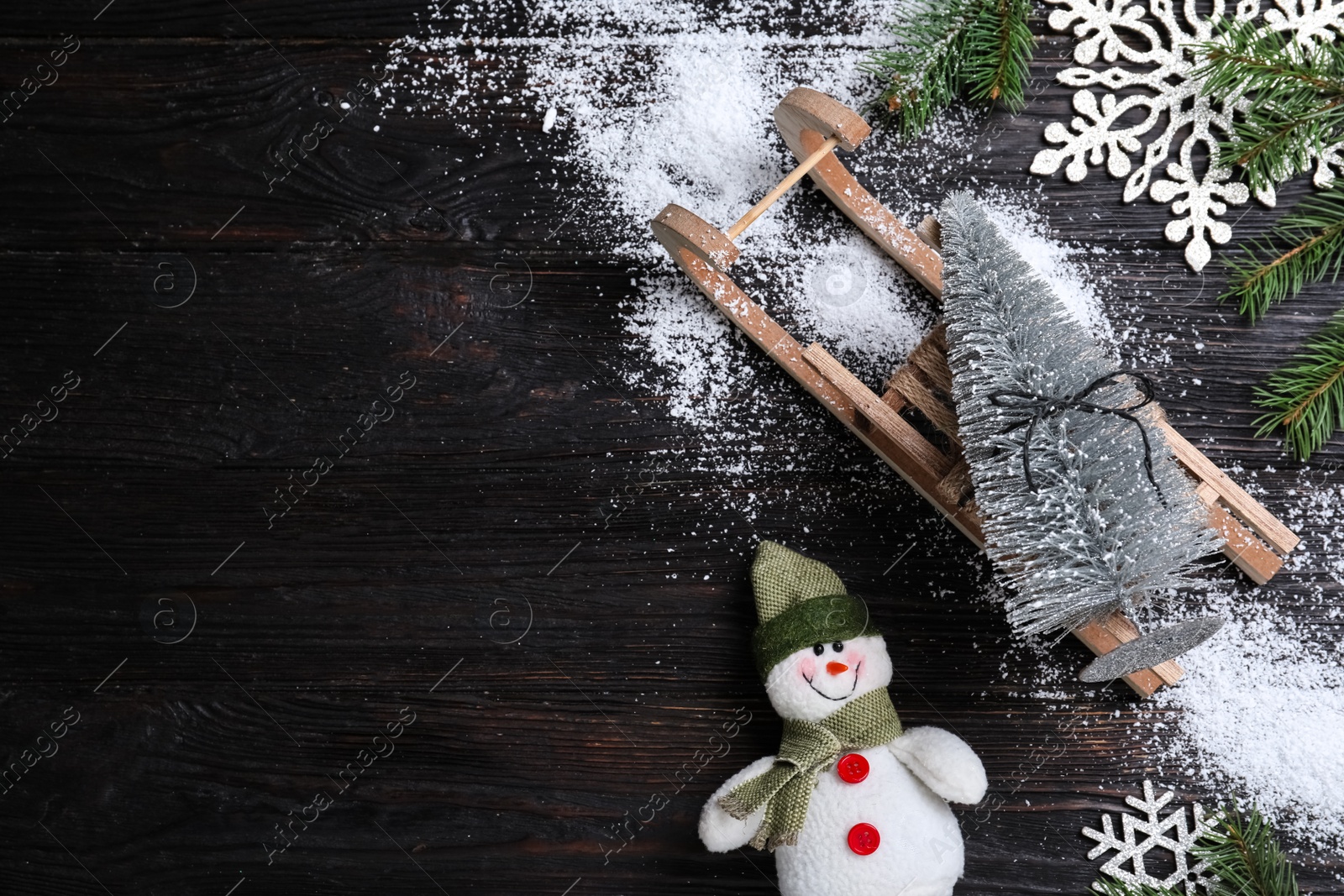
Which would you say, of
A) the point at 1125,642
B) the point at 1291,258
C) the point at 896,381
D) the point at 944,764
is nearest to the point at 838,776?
the point at 944,764

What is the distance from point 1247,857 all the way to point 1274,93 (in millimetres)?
975

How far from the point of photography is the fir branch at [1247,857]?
1.03 meters

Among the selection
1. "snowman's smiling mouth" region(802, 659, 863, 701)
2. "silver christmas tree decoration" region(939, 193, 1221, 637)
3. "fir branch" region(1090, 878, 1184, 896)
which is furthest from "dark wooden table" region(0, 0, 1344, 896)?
"silver christmas tree decoration" region(939, 193, 1221, 637)

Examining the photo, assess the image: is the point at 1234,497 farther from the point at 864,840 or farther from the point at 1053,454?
the point at 864,840

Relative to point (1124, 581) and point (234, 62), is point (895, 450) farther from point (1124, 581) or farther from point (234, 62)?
point (234, 62)

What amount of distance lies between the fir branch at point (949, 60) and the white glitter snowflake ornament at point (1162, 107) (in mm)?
87

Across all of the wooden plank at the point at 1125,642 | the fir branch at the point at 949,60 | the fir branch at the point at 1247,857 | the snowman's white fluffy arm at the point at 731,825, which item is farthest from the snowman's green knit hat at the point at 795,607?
the fir branch at the point at 949,60

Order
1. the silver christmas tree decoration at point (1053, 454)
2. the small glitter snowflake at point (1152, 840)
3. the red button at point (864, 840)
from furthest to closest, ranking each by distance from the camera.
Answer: the small glitter snowflake at point (1152, 840)
the red button at point (864, 840)
the silver christmas tree decoration at point (1053, 454)

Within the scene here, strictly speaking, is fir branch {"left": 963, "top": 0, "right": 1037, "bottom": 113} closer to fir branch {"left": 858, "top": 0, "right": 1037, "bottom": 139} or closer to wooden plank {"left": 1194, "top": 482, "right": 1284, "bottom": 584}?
fir branch {"left": 858, "top": 0, "right": 1037, "bottom": 139}

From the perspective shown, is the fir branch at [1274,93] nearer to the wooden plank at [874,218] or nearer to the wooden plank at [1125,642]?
the wooden plank at [874,218]

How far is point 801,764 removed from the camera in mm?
1003

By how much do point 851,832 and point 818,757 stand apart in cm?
9

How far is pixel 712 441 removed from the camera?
1.17 meters

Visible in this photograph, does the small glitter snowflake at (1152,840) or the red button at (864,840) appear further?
the small glitter snowflake at (1152,840)
